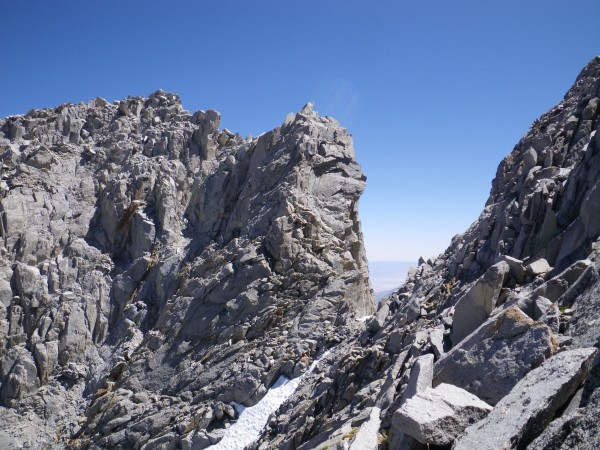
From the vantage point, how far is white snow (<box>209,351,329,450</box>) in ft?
95.2

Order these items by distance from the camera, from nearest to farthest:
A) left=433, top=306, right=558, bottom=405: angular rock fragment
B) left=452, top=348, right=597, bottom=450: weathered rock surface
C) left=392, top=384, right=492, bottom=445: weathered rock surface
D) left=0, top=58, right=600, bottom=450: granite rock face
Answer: left=452, top=348, right=597, bottom=450: weathered rock surface
left=392, top=384, right=492, bottom=445: weathered rock surface
left=433, top=306, right=558, bottom=405: angular rock fragment
left=0, top=58, right=600, bottom=450: granite rock face

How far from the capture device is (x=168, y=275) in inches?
1975

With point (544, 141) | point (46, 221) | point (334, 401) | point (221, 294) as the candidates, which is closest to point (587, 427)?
point (334, 401)

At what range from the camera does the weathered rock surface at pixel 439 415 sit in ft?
30.5

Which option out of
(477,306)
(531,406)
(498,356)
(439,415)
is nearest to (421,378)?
(498,356)

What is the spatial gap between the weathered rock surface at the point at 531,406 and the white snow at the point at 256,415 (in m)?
22.7

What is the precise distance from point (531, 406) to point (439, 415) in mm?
1997

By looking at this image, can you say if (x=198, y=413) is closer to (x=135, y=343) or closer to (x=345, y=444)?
(x=135, y=343)

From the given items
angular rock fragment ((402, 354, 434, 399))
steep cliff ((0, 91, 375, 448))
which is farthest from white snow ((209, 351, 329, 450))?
angular rock fragment ((402, 354, 434, 399))

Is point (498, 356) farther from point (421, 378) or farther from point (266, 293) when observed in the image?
point (266, 293)

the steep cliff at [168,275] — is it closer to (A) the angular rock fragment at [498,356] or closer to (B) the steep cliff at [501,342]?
(B) the steep cliff at [501,342]

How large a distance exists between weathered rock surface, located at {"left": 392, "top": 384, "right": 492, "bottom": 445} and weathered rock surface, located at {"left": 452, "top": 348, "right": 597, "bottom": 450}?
1.66 ft

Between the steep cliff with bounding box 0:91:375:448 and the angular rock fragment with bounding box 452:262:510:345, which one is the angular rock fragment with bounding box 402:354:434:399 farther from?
the steep cliff with bounding box 0:91:375:448

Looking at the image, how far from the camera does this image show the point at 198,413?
107ft
